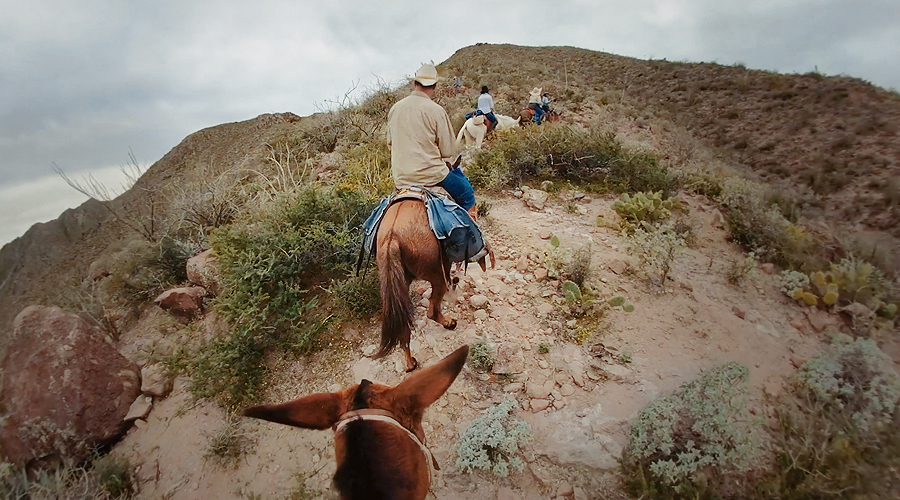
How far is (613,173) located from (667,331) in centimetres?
308

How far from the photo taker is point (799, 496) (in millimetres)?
2320

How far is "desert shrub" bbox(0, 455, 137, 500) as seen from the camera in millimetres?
2807

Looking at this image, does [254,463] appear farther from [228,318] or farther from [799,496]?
[799,496]

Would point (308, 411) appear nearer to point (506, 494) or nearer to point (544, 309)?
point (506, 494)

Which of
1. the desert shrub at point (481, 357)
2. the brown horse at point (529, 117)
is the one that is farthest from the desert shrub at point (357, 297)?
the brown horse at point (529, 117)

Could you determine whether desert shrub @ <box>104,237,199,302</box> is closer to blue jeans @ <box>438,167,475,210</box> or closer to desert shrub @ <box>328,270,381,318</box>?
desert shrub @ <box>328,270,381,318</box>

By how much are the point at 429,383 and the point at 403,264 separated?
35.9 inches

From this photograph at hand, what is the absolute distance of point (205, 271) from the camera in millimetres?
4719

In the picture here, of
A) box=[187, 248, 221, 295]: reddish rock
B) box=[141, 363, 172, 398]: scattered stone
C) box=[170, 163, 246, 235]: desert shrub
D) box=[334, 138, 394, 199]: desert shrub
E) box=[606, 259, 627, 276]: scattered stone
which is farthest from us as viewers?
box=[170, 163, 246, 235]: desert shrub

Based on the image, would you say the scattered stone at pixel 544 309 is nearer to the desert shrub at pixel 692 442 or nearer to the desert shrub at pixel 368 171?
the desert shrub at pixel 692 442

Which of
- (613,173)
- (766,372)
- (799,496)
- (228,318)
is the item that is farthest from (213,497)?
(613,173)

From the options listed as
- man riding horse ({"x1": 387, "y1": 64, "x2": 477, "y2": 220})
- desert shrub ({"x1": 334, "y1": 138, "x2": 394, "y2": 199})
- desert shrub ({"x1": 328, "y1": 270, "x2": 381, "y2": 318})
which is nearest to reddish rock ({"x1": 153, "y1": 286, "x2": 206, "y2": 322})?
desert shrub ({"x1": 328, "y1": 270, "x2": 381, "y2": 318})

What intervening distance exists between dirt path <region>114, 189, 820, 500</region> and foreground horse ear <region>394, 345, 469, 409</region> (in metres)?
0.84

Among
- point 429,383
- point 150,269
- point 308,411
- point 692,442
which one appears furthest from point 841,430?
point 150,269
